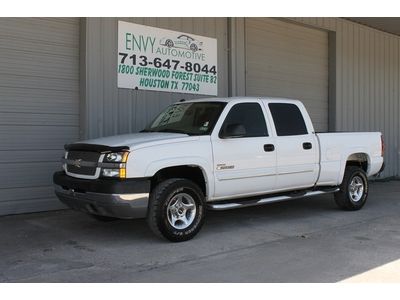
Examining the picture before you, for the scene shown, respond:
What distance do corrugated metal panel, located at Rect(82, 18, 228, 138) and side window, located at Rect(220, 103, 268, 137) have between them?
126 inches

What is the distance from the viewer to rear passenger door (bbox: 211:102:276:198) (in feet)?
24.2

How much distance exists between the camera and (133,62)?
34.4 feet

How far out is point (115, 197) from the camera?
6.42m

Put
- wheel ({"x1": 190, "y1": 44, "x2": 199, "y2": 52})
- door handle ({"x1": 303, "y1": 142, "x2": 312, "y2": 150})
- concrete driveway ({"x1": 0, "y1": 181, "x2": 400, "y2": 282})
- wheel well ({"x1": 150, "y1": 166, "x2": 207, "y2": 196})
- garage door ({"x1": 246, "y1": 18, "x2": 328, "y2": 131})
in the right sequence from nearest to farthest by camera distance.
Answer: concrete driveway ({"x1": 0, "y1": 181, "x2": 400, "y2": 282}) → wheel well ({"x1": 150, "y1": 166, "x2": 207, "y2": 196}) → door handle ({"x1": 303, "y1": 142, "x2": 312, "y2": 150}) → wheel ({"x1": 190, "y1": 44, "x2": 199, "y2": 52}) → garage door ({"x1": 246, "y1": 18, "x2": 328, "y2": 131})

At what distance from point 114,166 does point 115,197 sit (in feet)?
1.32

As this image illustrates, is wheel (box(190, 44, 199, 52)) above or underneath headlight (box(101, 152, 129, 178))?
above

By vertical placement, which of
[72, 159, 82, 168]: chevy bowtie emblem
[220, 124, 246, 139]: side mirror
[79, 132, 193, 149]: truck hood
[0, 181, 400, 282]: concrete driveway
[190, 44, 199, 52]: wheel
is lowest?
[0, 181, 400, 282]: concrete driveway

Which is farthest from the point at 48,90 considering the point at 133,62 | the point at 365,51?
the point at 365,51

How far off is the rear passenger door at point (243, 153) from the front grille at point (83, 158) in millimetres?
1672

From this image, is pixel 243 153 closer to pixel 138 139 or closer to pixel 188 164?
→ pixel 188 164

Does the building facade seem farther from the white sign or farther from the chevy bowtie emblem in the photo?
the chevy bowtie emblem

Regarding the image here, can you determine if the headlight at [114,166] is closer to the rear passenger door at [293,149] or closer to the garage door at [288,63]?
the rear passenger door at [293,149]

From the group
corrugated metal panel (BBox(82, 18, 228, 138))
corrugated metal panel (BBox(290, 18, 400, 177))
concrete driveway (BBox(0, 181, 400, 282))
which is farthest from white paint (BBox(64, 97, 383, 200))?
corrugated metal panel (BBox(290, 18, 400, 177))

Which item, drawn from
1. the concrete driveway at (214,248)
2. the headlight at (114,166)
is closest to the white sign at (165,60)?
the concrete driveway at (214,248)
